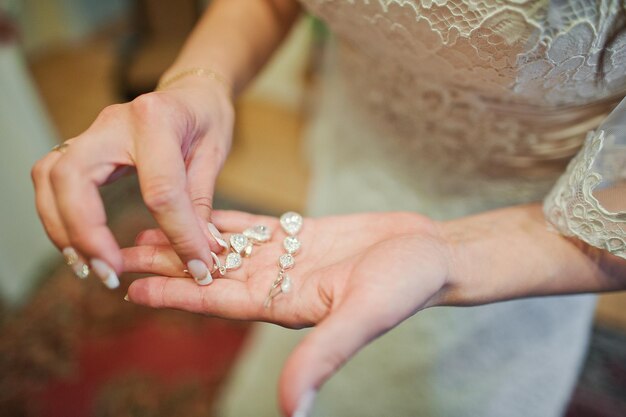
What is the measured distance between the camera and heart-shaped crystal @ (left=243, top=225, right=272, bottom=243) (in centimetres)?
66

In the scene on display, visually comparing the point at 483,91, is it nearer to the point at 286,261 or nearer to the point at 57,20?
the point at 286,261

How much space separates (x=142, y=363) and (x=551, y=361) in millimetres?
1208

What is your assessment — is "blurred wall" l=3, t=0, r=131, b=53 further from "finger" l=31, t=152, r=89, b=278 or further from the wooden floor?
"finger" l=31, t=152, r=89, b=278

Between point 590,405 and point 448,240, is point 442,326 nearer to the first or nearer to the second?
point 448,240

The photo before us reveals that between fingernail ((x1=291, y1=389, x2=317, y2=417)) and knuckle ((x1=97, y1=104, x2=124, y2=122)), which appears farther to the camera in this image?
knuckle ((x1=97, y1=104, x2=124, y2=122))

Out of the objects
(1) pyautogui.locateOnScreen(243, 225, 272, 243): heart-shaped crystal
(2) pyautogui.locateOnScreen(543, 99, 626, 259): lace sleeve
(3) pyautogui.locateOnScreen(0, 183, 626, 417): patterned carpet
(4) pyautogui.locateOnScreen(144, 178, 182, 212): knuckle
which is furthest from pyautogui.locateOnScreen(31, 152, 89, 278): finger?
(3) pyautogui.locateOnScreen(0, 183, 626, 417): patterned carpet

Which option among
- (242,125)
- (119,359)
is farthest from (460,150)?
(242,125)

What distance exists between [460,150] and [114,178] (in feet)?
1.81

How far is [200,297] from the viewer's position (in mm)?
558

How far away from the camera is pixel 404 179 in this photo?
886mm

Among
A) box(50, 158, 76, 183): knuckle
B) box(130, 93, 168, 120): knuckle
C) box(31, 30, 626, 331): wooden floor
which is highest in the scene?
box(130, 93, 168, 120): knuckle

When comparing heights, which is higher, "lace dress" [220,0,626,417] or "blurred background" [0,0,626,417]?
"lace dress" [220,0,626,417]

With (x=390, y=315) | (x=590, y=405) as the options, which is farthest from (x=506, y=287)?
(x=590, y=405)

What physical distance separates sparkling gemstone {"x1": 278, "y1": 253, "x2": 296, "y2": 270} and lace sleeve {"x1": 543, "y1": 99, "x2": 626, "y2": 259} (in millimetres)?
368
